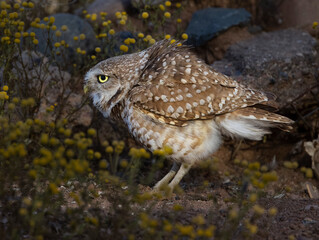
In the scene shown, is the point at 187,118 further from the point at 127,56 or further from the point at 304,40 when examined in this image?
the point at 304,40

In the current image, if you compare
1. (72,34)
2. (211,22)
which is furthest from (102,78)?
(211,22)

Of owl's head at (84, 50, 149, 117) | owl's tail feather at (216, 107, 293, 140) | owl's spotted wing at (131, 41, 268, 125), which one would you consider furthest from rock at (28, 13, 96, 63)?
owl's tail feather at (216, 107, 293, 140)

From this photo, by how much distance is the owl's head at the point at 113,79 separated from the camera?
5.01 meters

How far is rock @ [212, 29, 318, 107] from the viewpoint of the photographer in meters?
6.66

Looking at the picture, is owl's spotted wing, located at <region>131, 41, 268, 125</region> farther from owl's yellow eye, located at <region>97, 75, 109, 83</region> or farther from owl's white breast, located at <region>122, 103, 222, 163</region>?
owl's yellow eye, located at <region>97, 75, 109, 83</region>

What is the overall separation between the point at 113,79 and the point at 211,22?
350 cm

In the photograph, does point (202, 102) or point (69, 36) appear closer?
point (202, 102)

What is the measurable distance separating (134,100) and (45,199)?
2136 mm

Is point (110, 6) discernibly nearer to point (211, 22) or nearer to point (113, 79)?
point (211, 22)

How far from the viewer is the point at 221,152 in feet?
23.1

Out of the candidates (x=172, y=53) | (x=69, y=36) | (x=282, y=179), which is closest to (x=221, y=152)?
(x=282, y=179)

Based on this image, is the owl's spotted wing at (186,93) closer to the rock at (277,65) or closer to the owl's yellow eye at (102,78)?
the owl's yellow eye at (102,78)

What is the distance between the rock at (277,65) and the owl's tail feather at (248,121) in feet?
5.61

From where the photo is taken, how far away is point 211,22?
793cm
